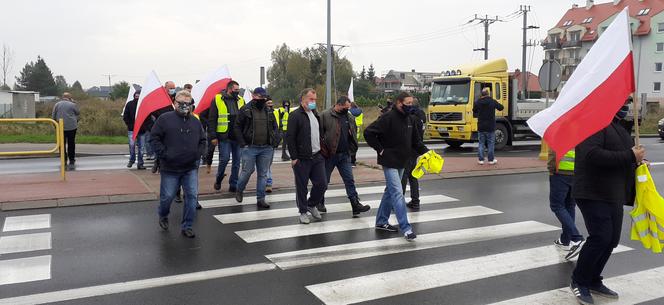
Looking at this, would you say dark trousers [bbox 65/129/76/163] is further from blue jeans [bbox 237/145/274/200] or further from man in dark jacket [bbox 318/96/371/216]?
man in dark jacket [bbox 318/96/371/216]

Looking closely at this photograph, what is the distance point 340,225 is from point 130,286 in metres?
3.09

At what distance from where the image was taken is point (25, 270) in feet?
17.6

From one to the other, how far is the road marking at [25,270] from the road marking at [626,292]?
4202mm

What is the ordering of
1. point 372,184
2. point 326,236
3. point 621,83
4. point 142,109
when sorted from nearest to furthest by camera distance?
point 621,83
point 326,236
point 142,109
point 372,184

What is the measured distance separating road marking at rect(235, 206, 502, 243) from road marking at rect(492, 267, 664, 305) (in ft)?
9.24

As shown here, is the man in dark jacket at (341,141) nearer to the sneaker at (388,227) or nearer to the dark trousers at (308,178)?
the dark trousers at (308,178)

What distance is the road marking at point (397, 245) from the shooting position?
5766mm

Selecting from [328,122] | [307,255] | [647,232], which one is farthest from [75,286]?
[647,232]

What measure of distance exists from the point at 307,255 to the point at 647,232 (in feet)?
10.5

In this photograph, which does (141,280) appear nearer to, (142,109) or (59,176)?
(142,109)

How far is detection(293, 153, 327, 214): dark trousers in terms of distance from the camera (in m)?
7.36

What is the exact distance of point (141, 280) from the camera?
5086mm

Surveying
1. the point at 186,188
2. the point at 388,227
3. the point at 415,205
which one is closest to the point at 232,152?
the point at 186,188

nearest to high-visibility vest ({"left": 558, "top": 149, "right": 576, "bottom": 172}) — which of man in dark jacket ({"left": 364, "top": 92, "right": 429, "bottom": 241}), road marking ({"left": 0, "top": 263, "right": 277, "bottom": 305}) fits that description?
man in dark jacket ({"left": 364, "top": 92, "right": 429, "bottom": 241})
